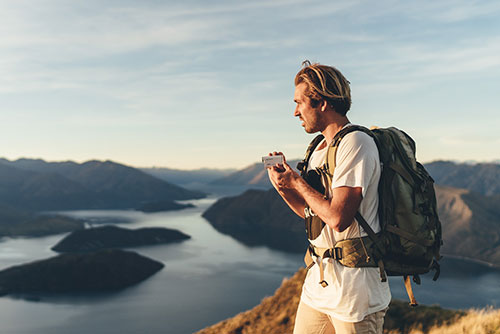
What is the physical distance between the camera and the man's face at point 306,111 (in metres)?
3.58

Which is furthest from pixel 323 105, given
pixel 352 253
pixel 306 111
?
pixel 352 253

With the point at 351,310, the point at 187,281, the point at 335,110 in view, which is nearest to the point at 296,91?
the point at 335,110

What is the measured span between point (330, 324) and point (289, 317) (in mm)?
17672

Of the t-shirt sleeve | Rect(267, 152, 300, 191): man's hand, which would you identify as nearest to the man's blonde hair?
the t-shirt sleeve

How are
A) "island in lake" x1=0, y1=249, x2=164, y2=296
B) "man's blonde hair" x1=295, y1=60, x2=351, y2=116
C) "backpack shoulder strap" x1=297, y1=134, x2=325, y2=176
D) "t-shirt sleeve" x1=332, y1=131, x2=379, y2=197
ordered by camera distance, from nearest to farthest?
"t-shirt sleeve" x1=332, y1=131, x2=379, y2=197, "man's blonde hair" x1=295, y1=60, x2=351, y2=116, "backpack shoulder strap" x1=297, y1=134, x2=325, y2=176, "island in lake" x1=0, y1=249, x2=164, y2=296

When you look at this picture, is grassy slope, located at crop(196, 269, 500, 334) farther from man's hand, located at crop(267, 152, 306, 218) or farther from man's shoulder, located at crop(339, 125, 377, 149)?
man's shoulder, located at crop(339, 125, 377, 149)

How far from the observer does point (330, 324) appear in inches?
145

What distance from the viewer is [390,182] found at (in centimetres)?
331

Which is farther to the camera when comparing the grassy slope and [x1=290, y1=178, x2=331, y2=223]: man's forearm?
the grassy slope

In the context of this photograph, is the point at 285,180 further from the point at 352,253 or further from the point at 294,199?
the point at 352,253

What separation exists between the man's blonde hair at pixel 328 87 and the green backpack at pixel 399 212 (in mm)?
280

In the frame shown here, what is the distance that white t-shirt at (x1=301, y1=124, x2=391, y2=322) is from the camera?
317 cm

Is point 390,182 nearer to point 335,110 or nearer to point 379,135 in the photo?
point 379,135

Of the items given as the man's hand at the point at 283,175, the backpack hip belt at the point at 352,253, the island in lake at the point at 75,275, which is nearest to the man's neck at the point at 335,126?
the man's hand at the point at 283,175
